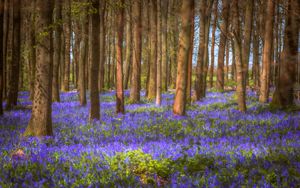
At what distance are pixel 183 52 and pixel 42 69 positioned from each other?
6021mm

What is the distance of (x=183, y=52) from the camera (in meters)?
13.4

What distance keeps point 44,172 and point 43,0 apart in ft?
16.5

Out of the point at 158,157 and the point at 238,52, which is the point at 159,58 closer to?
the point at 238,52

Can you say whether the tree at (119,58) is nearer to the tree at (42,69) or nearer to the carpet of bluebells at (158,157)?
the carpet of bluebells at (158,157)

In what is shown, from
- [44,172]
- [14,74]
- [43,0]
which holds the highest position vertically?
[43,0]

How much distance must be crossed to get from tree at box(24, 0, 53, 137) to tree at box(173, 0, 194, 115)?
5.62 meters

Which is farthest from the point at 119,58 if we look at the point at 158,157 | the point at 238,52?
the point at 158,157

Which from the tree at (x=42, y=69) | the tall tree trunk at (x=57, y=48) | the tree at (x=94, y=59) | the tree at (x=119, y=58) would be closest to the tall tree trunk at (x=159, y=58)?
the tree at (x=119, y=58)

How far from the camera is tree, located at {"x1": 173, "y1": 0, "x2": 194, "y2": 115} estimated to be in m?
13.2

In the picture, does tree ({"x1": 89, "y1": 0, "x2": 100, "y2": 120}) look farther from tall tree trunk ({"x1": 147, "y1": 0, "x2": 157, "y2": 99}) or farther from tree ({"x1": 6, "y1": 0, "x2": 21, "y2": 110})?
tall tree trunk ({"x1": 147, "y1": 0, "x2": 157, "y2": 99})

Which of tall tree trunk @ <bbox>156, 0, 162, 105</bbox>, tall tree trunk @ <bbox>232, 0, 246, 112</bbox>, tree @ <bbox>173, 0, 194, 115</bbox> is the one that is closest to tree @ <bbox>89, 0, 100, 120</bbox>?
tree @ <bbox>173, 0, 194, 115</bbox>

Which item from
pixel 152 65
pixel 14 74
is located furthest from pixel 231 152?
pixel 152 65

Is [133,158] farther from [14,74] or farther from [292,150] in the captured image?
[14,74]

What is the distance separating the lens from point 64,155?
7070mm
